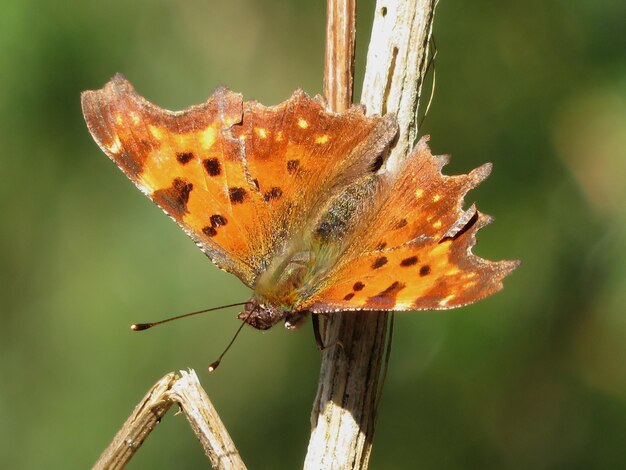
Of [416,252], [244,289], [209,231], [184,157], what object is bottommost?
[416,252]

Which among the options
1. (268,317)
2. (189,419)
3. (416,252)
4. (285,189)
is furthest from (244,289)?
(189,419)

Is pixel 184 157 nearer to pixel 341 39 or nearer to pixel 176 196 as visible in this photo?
pixel 176 196

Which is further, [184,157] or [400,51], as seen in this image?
[184,157]

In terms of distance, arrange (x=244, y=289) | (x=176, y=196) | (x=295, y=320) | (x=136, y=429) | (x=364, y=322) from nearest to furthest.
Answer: (x=136, y=429) → (x=364, y=322) → (x=295, y=320) → (x=176, y=196) → (x=244, y=289)

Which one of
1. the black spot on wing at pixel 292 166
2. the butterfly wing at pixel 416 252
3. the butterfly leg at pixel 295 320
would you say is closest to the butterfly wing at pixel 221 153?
the black spot on wing at pixel 292 166

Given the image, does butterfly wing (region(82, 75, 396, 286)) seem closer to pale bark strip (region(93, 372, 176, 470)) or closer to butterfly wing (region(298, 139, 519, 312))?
butterfly wing (region(298, 139, 519, 312))

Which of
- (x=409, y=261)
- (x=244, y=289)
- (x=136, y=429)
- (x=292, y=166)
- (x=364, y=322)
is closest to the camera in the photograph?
(x=136, y=429)
